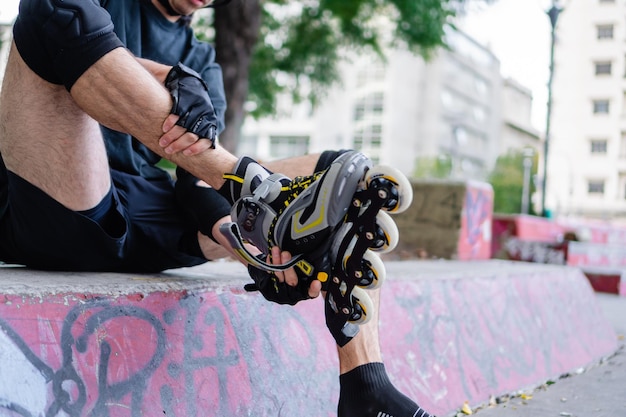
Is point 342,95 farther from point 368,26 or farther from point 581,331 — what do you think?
point 581,331

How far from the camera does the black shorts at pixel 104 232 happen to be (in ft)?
6.40

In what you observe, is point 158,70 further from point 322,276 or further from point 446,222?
point 446,222

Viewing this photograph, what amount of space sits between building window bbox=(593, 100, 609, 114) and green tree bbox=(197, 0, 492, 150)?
52.3 m

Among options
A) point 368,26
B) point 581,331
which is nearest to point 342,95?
point 368,26

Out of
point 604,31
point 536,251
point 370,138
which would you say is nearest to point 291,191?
point 536,251

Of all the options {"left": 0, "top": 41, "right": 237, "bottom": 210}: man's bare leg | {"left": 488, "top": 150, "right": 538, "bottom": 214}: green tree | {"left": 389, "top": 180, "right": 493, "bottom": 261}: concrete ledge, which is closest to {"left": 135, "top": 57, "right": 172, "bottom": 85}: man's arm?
{"left": 0, "top": 41, "right": 237, "bottom": 210}: man's bare leg

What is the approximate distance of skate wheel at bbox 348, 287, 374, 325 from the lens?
5.38 feet

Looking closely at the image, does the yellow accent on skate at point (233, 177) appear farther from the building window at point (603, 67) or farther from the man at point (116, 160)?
the building window at point (603, 67)

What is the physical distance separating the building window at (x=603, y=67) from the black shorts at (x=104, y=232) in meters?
65.4

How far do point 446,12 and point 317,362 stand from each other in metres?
10.8

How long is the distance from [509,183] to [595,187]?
15216 millimetres

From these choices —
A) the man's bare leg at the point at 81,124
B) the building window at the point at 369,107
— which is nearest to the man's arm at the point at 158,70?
the man's bare leg at the point at 81,124

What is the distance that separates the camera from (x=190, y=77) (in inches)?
69.4

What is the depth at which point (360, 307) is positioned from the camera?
1.66 meters
